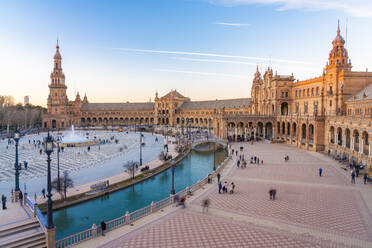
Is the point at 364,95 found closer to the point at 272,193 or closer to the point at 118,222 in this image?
the point at 272,193

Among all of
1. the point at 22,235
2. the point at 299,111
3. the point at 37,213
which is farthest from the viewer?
the point at 299,111

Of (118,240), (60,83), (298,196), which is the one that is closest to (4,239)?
(118,240)

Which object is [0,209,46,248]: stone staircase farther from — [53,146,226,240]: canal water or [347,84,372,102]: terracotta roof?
[347,84,372,102]: terracotta roof

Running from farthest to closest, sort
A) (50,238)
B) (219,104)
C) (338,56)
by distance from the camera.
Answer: (219,104)
(338,56)
(50,238)

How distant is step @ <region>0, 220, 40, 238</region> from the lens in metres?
14.0

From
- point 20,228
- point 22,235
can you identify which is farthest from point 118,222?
point 20,228

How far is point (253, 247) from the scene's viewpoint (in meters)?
14.0

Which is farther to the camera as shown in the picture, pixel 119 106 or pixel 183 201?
pixel 119 106

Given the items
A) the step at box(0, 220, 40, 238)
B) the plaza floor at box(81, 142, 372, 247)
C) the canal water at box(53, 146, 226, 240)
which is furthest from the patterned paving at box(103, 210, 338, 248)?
the canal water at box(53, 146, 226, 240)

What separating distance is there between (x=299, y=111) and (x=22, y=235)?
62284mm

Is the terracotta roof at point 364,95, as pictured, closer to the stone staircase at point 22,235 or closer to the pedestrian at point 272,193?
the pedestrian at point 272,193

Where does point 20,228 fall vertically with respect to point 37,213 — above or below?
below

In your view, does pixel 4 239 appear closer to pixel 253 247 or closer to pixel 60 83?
pixel 253 247

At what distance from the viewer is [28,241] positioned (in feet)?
45.3
